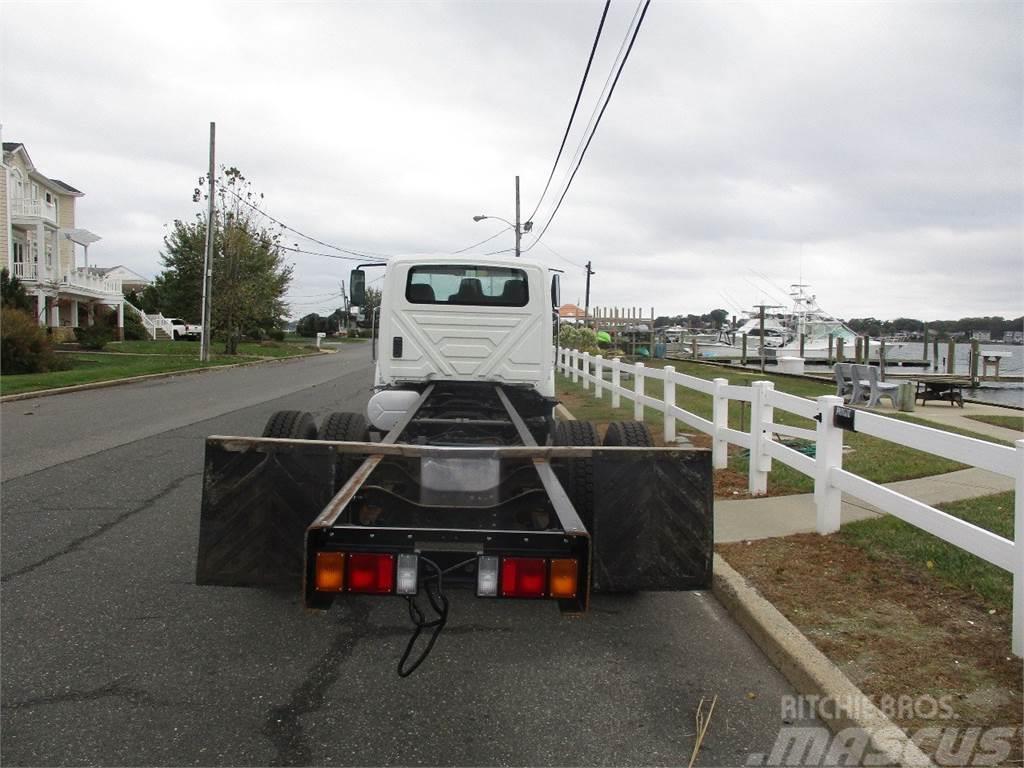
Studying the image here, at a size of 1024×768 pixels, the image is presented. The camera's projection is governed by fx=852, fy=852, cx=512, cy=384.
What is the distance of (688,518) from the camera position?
4262 mm

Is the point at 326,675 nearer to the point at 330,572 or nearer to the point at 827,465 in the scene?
the point at 330,572

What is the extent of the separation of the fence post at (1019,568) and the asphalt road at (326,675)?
1.12 metres

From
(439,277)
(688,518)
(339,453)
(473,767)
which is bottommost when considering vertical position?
(473,767)

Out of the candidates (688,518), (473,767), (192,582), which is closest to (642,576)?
(688,518)

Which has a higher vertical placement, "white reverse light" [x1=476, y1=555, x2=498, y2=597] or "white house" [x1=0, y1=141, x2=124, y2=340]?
"white house" [x1=0, y1=141, x2=124, y2=340]

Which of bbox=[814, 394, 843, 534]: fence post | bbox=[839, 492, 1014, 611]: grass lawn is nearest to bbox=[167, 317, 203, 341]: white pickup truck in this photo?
bbox=[814, 394, 843, 534]: fence post

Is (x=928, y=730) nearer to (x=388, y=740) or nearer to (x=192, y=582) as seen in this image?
(x=388, y=740)

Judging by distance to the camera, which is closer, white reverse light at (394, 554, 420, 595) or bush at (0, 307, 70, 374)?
white reverse light at (394, 554, 420, 595)

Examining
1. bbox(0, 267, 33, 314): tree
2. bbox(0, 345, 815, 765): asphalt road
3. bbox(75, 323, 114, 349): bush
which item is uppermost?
bbox(0, 267, 33, 314): tree

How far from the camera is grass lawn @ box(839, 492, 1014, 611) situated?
5.07 metres

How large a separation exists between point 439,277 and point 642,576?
541cm

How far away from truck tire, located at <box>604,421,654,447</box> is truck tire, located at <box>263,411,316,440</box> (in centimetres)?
220

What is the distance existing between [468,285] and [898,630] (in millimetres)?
5587

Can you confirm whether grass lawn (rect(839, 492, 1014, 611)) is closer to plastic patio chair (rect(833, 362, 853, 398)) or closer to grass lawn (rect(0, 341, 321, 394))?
plastic patio chair (rect(833, 362, 853, 398))
